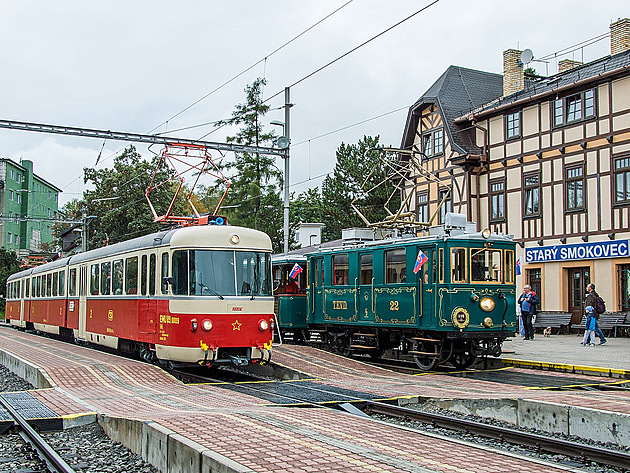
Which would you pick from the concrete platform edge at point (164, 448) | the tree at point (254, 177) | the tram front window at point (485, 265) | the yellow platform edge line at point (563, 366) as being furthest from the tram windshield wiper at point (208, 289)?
the tree at point (254, 177)

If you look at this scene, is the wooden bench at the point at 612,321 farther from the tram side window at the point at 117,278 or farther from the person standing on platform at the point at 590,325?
the tram side window at the point at 117,278

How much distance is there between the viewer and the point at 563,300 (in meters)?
27.2

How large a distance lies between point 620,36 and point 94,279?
2043 centimetres

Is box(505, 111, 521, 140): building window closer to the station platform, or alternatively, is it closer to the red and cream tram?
the station platform

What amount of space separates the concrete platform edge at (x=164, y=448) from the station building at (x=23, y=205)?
192ft

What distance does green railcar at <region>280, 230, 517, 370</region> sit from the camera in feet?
52.2

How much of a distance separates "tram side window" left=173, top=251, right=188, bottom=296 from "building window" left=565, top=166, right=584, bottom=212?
17.0 meters

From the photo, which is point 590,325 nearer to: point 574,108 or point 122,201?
point 574,108

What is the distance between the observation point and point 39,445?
26.7ft

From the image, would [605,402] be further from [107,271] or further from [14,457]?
[107,271]

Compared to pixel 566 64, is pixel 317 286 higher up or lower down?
lower down

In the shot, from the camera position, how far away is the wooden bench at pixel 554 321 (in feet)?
87.3

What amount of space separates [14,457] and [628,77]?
2268 centimetres

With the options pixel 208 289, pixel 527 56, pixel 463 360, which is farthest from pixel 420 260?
pixel 527 56
